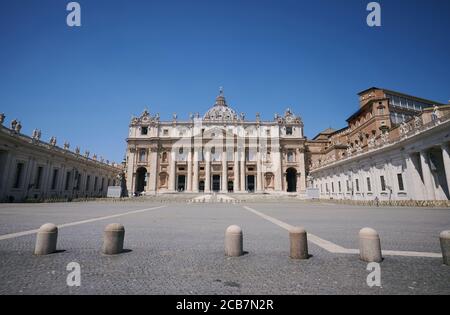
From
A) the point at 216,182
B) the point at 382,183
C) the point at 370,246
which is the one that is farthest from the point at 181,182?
the point at 370,246

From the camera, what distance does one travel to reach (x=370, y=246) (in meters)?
4.43

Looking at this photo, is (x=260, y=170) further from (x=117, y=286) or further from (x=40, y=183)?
(x=117, y=286)

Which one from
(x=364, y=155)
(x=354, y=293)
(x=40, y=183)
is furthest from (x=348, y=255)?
(x=40, y=183)

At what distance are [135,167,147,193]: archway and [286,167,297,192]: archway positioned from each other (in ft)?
129

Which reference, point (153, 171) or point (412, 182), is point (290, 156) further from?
point (412, 182)

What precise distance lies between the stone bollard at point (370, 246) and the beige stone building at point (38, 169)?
36.0m

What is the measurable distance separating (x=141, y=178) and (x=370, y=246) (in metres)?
64.6

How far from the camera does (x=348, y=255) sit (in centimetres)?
496

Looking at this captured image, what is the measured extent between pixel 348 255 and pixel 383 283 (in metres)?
1.54

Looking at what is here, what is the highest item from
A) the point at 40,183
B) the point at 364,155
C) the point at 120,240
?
the point at 364,155

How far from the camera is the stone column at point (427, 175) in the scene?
76.4 feet

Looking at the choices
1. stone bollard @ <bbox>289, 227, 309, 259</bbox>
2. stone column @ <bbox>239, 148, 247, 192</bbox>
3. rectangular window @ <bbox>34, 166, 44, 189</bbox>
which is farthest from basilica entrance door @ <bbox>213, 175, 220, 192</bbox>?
stone bollard @ <bbox>289, 227, 309, 259</bbox>

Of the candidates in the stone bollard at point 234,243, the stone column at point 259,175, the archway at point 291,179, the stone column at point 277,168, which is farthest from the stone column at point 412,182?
the archway at point 291,179

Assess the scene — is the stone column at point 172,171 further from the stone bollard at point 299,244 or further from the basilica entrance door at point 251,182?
the stone bollard at point 299,244
